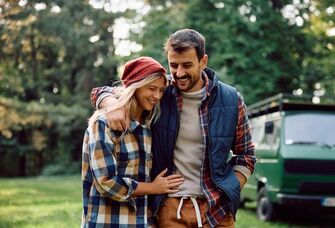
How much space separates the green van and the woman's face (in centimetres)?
701

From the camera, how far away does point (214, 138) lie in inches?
136

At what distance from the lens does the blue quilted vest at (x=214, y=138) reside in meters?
3.45

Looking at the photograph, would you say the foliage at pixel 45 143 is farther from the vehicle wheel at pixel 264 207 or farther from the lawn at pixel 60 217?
the vehicle wheel at pixel 264 207

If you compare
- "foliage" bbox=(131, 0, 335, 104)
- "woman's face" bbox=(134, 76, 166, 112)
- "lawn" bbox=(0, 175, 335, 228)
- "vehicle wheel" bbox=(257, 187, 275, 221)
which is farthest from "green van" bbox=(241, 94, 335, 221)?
"foliage" bbox=(131, 0, 335, 104)

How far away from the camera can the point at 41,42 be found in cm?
3462

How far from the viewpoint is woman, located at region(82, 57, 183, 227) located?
10.1 feet

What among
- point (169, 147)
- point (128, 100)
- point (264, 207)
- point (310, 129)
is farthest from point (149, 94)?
point (264, 207)

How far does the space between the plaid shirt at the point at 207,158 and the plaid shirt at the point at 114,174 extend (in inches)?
14.4

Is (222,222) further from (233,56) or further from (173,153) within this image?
(233,56)

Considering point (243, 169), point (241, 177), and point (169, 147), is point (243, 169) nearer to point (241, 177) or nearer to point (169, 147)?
point (241, 177)

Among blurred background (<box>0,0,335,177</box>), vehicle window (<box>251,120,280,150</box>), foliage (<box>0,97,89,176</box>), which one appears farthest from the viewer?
foliage (<box>0,97,89,176</box>)

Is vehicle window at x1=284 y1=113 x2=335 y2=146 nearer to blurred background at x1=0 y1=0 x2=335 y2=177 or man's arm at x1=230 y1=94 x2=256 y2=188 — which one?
blurred background at x1=0 y1=0 x2=335 y2=177

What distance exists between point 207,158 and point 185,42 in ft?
2.38

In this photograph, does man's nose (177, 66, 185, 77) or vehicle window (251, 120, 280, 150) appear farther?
vehicle window (251, 120, 280, 150)
